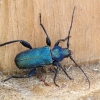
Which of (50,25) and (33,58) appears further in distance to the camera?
(33,58)

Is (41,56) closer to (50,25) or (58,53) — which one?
(58,53)

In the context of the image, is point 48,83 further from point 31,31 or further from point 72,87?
point 31,31

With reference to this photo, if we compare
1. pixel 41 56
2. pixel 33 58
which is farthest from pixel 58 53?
pixel 33 58

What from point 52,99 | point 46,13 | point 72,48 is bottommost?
point 52,99

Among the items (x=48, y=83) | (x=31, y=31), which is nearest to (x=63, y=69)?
(x=48, y=83)

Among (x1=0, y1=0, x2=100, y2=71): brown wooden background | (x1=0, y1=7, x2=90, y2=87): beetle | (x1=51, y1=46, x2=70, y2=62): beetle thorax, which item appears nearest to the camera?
(x1=0, y1=0, x2=100, y2=71): brown wooden background
